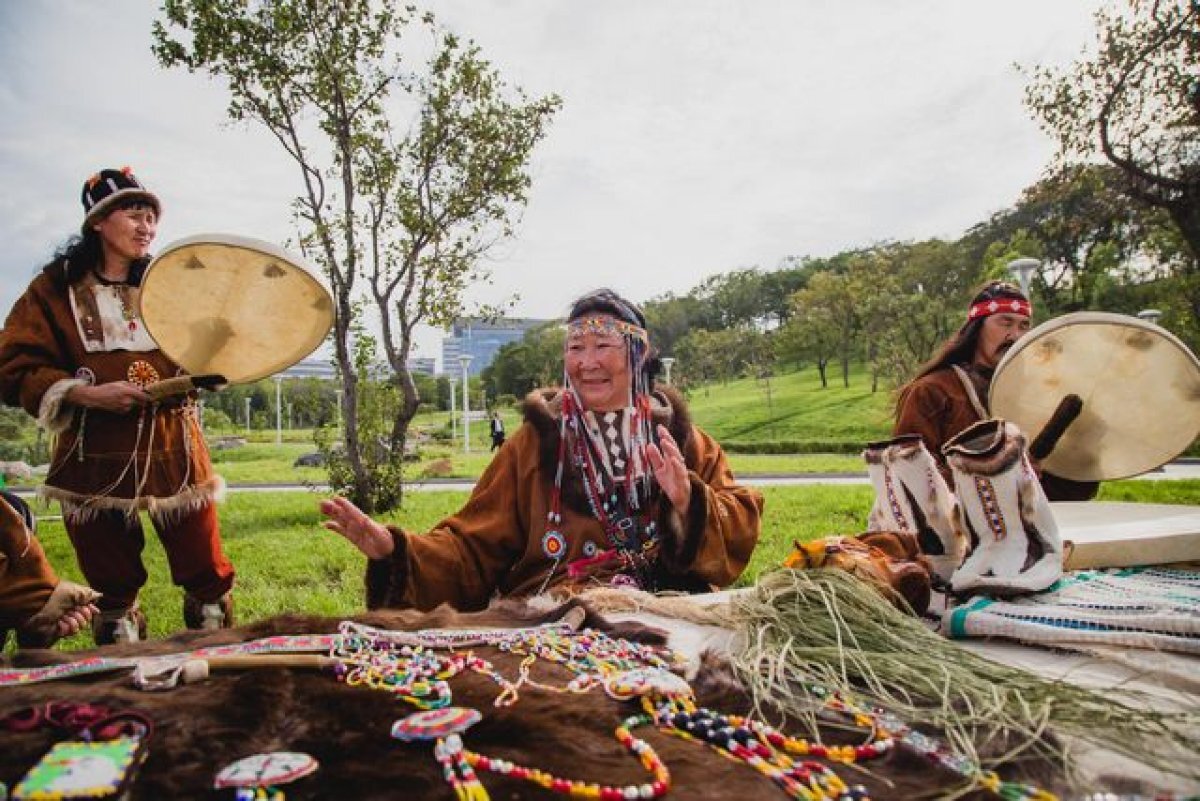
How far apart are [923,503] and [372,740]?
185cm

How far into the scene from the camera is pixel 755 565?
596cm

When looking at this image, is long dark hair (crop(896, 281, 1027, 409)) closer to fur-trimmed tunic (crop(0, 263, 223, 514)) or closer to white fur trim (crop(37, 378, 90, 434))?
fur-trimmed tunic (crop(0, 263, 223, 514))

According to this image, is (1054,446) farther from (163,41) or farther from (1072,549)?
(163,41)

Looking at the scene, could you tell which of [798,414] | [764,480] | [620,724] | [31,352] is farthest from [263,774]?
[798,414]

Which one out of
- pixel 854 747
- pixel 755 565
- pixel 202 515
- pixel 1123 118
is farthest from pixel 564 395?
pixel 1123 118

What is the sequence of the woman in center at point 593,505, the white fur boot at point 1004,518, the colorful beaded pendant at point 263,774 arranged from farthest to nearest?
the woman in center at point 593,505 < the white fur boot at point 1004,518 < the colorful beaded pendant at point 263,774

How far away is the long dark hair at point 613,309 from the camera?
9.39 feet

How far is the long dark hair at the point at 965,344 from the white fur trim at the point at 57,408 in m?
3.81

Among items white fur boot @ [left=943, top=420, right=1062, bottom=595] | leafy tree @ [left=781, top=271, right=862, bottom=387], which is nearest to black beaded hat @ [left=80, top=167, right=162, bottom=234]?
white fur boot @ [left=943, top=420, right=1062, bottom=595]

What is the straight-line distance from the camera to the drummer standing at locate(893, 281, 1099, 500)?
3.63 meters

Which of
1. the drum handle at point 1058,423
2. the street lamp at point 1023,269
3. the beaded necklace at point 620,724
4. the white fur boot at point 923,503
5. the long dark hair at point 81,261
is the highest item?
the street lamp at point 1023,269

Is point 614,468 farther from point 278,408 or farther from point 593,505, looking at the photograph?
point 278,408

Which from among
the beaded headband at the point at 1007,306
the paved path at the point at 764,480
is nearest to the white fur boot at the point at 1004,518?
the beaded headband at the point at 1007,306

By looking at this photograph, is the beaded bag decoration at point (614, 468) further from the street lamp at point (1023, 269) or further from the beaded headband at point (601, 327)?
the street lamp at point (1023, 269)
